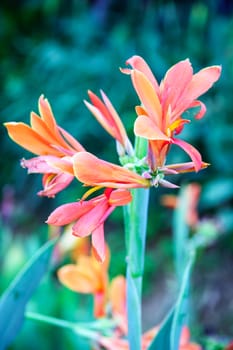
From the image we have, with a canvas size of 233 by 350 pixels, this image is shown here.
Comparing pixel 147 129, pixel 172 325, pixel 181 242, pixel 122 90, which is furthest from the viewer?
pixel 122 90

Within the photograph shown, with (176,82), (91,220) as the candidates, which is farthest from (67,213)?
(176,82)

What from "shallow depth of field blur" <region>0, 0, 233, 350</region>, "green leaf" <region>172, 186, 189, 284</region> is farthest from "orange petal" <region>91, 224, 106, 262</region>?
"shallow depth of field blur" <region>0, 0, 233, 350</region>

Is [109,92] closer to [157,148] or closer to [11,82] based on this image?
[11,82]

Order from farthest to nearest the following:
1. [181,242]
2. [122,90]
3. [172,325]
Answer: [122,90] → [181,242] → [172,325]

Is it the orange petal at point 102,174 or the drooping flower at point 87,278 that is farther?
the drooping flower at point 87,278

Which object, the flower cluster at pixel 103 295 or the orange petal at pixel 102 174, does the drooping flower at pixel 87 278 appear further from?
the orange petal at pixel 102 174

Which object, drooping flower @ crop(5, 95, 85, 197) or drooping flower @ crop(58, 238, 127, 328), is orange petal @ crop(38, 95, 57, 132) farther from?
Result: drooping flower @ crop(58, 238, 127, 328)

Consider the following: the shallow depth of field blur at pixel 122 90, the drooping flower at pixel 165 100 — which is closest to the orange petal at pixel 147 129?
the drooping flower at pixel 165 100

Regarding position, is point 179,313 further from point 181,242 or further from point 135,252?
point 181,242
